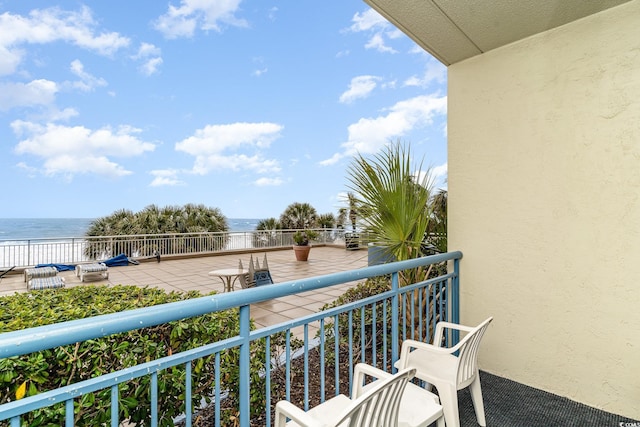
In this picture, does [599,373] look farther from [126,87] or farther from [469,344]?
[126,87]

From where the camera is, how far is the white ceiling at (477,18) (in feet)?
6.52

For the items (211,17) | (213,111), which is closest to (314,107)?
(211,17)

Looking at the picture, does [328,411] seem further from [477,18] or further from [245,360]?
[477,18]

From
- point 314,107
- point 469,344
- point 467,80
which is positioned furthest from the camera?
point 314,107

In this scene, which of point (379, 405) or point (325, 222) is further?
point (325, 222)

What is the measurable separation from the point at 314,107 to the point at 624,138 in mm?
22370

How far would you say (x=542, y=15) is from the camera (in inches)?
83.6

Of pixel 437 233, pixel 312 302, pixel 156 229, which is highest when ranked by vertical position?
pixel 437 233

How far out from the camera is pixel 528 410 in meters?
2.14

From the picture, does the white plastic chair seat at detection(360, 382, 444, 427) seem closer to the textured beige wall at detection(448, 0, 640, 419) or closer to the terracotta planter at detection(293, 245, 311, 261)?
the textured beige wall at detection(448, 0, 640, 419)

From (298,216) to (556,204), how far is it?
46.8ft

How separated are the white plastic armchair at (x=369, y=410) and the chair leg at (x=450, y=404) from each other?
605mm

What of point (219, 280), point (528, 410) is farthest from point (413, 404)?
point (219, 280)

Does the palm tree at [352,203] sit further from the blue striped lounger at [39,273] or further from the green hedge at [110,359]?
the blue striped lounger at [39,273]
